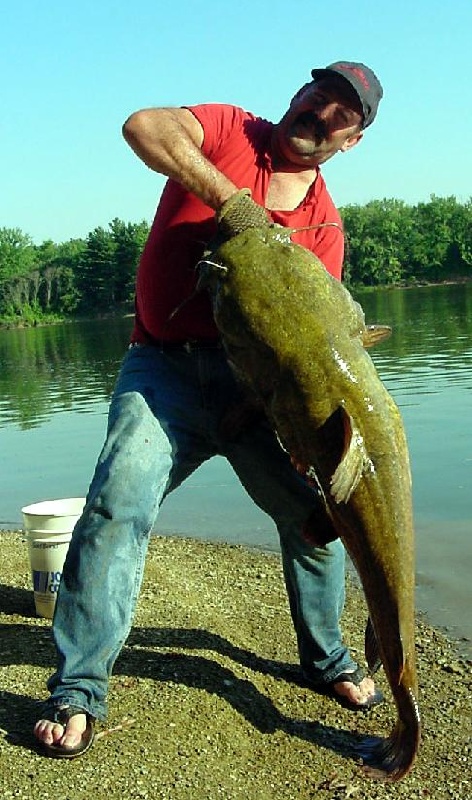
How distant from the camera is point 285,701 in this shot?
4285mm

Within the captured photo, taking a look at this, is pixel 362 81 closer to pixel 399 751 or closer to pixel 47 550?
pixel 399 751

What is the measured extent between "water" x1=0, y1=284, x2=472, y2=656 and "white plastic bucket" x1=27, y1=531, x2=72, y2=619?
7.75 feet

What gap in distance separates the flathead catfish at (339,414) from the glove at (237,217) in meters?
0.10

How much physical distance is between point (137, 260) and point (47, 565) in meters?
97.2

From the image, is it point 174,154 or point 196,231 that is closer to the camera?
point 174,154

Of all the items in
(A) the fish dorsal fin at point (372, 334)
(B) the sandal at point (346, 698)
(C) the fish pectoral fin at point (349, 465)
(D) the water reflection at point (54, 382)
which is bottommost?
(D) the water reflection at point (54, 382)

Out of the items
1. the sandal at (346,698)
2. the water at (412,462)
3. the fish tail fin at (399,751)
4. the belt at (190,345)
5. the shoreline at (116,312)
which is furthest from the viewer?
the shoreline at (116,312)

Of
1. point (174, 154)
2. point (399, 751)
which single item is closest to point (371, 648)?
point (399, 751)

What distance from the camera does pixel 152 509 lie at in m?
3.81

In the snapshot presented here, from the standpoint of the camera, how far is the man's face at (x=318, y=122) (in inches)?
156

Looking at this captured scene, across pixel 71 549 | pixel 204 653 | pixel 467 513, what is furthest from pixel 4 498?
pixel 71 549

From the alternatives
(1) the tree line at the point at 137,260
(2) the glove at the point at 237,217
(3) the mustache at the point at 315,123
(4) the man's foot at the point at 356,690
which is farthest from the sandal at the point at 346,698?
(1) the tree line at the point at 137,260

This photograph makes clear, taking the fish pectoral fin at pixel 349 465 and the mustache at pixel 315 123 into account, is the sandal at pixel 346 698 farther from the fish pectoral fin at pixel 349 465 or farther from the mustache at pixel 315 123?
the mustache at pixel 315 123

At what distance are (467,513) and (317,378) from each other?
5562 mm
